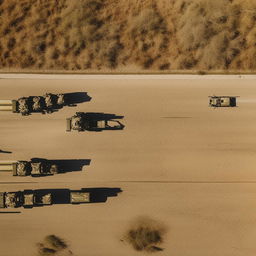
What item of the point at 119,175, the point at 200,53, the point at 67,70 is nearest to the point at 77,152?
the point at 119,175

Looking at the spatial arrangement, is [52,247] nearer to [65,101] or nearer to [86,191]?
[86,191]

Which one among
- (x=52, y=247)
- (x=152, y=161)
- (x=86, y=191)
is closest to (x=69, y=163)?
(x=86, y=191)

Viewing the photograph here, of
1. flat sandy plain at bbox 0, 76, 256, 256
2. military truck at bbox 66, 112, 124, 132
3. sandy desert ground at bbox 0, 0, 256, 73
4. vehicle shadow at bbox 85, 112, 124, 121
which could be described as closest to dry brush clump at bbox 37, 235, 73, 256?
flat sandy plain at bbox 0, 76, 256, 256

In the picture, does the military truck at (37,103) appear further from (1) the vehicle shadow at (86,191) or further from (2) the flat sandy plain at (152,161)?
(1) the vehicle shadow at (86,191)

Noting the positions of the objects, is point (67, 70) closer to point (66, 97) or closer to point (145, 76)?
point (66, 97)

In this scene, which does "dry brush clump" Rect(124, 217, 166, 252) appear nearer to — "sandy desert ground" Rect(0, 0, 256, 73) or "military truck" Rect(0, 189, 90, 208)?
"military truck" Rect(0, 189, 90, 208)

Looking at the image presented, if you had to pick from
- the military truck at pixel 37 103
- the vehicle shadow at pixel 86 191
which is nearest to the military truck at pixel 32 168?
the vehicle shadow at pixel 86 191
